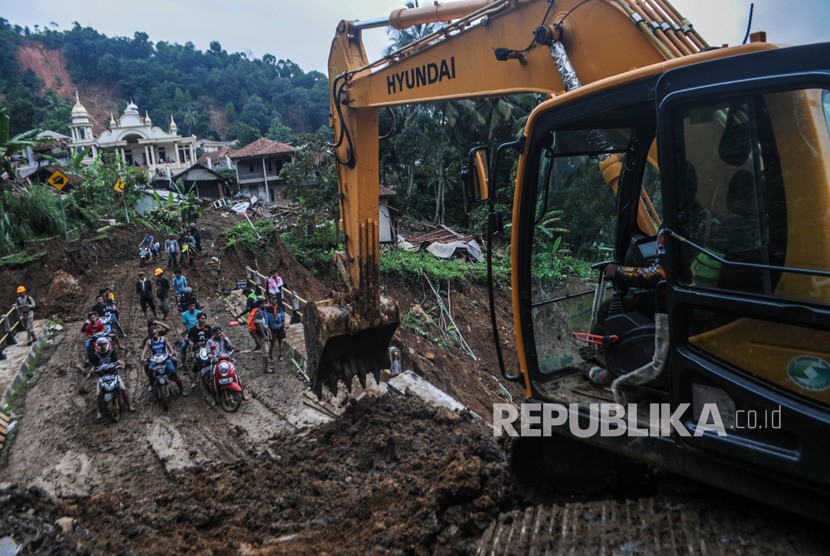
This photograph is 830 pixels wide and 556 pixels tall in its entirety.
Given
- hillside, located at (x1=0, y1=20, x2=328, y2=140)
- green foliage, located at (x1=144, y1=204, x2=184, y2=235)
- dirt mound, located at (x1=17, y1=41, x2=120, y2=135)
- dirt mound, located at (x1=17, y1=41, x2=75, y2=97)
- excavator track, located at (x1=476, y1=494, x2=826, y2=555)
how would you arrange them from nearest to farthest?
excavator track, located at (x1=476, y1=494, x2=826, y2=555), green foliage, located at (x1=144, y1=204, x2=184, y2=235), hillside, located at (x1=0, y1=20, x2=328, y2=140), dirt mound, located at (x1=17, y1=41, x2=120, y2=135), dirt mound, located at (x1=17, y1=41, x2=75, y2=97)

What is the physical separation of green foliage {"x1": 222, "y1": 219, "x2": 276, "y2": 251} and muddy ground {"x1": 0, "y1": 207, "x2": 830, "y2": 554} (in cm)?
891

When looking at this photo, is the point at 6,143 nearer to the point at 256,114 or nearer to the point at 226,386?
the point at 226,386

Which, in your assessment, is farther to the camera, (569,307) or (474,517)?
(569,307)

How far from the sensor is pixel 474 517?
3744mm

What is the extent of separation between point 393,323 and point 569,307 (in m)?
2.30

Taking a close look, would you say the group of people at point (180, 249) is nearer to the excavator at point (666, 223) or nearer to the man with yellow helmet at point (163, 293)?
the man with yellow helmet at point (163, 293)

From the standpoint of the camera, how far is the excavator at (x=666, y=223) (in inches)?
88.2

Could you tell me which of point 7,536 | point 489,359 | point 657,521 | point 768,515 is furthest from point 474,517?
point 489,359

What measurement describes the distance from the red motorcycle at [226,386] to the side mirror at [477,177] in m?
6.28

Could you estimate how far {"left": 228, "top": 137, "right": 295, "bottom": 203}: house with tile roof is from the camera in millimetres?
41531

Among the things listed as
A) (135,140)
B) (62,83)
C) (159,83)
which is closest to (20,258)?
(135,140)

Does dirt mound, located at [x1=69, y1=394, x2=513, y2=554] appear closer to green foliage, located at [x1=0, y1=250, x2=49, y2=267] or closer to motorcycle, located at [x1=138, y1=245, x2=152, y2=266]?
green foliage, located at [x1=0, y1=250, x2=49, y2=267]

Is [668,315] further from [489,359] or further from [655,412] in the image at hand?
[489,359]

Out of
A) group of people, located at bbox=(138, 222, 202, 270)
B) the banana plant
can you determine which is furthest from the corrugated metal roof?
the banana plant
